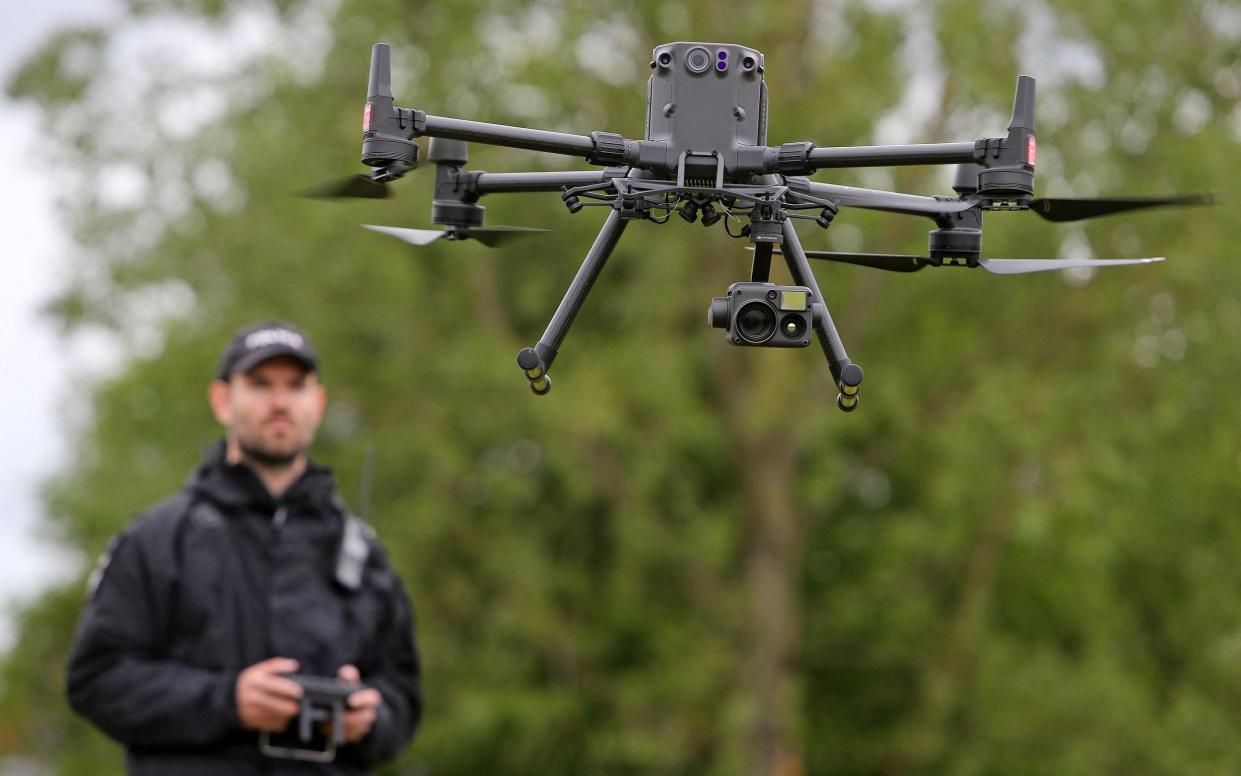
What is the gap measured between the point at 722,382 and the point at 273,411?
1108 cm

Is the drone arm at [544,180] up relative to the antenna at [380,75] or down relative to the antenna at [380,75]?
down

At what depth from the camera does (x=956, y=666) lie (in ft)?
56.6

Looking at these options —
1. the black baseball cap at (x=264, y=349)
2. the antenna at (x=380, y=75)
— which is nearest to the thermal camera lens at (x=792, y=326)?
the antenna at (x=380, y=75)

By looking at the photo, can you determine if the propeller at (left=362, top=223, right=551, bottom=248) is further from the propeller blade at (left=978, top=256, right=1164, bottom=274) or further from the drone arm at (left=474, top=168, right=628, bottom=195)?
the propeller blade at (left=978, top=256, right=1164, bottom=274)

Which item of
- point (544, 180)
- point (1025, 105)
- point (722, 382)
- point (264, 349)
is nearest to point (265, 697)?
point (264, 349)

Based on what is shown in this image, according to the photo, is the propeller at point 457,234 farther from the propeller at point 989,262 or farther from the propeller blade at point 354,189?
the propeller at point 989,262

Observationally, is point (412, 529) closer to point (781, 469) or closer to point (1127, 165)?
point (781, 469)

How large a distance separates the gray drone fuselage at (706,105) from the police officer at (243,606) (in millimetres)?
2192

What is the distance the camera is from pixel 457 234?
427cm

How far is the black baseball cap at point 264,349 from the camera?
216 inches

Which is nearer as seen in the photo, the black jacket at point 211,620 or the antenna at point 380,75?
the antenna at point 380,75

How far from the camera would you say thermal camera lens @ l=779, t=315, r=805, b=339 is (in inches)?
140

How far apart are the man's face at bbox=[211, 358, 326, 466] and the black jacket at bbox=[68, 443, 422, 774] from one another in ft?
0.31

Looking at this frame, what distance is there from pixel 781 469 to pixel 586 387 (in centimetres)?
249
